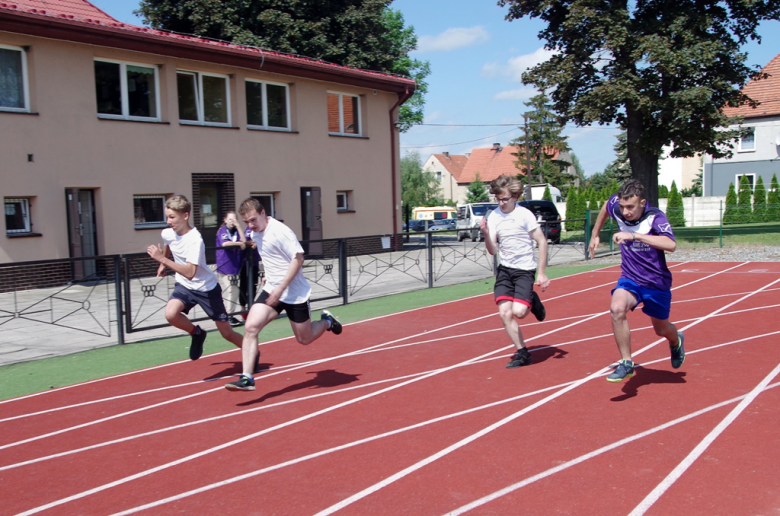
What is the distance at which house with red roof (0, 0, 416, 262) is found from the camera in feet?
53.5

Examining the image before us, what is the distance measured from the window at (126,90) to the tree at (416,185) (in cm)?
5133

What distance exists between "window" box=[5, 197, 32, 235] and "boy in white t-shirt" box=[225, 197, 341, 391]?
1233cm

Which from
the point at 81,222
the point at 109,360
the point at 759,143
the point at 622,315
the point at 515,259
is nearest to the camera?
the point at 622,315

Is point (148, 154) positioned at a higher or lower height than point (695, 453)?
higher

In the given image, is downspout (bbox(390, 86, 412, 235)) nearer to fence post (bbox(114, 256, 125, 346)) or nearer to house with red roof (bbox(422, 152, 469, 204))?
fence post (bbox(114, 256, 125, 346))

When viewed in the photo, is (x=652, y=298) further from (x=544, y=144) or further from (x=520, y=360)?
(x=544, y=144)

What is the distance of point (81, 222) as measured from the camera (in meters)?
17.3

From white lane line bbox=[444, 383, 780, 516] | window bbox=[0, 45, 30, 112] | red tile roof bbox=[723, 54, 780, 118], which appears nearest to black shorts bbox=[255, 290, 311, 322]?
white lane line bbox=[444, 383, 780, 516]

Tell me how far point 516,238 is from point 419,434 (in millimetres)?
2708

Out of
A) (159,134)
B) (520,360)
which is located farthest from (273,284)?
(159,134)

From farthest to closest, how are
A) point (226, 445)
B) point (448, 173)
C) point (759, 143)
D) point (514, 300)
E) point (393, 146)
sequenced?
point (448, 173) < point (759, 143) < point (393, 146) < point (514, 300) < point (226, 445)

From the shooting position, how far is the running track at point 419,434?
13.4 feet

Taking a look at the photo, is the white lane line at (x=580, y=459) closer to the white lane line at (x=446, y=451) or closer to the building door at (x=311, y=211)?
the white lane line at (x=446, y=451)

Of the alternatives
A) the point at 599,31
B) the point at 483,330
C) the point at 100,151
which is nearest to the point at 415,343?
the point at 483,330
